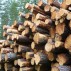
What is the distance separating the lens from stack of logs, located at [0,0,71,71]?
3.21 m

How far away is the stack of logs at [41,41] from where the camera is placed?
3207 mm

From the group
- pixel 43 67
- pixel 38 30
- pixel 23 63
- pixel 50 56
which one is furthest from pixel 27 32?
pixel 50 56

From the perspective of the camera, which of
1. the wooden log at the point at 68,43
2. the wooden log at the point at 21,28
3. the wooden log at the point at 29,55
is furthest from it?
the wooden log at the point at 21,28

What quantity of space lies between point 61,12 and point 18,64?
3.95 ft

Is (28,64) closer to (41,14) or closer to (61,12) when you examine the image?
(41,14)

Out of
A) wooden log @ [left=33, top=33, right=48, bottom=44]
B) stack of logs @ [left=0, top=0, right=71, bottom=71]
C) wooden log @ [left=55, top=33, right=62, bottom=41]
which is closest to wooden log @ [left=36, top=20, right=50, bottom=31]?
stack of logs @ [left=0, top=0, right=71, bottom=71]

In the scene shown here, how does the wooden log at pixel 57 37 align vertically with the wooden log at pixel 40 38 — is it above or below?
above

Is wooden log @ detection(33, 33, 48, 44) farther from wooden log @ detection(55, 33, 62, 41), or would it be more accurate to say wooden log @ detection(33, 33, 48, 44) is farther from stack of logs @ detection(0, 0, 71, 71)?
wooden log @ detection(55, 33, 62, 41)

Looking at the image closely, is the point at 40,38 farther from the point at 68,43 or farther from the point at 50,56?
the point at 68,43

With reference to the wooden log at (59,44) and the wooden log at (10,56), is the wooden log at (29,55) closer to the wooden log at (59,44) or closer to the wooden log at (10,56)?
the wooden log at (10,56)

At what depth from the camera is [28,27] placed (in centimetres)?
398

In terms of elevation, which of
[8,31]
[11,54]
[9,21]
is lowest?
[9,21]

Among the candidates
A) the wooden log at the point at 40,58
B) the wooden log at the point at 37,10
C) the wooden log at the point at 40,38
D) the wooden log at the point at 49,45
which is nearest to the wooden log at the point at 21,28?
the wooden log at the point at 37,10

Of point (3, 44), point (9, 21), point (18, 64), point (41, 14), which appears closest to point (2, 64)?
point (3, 44)
